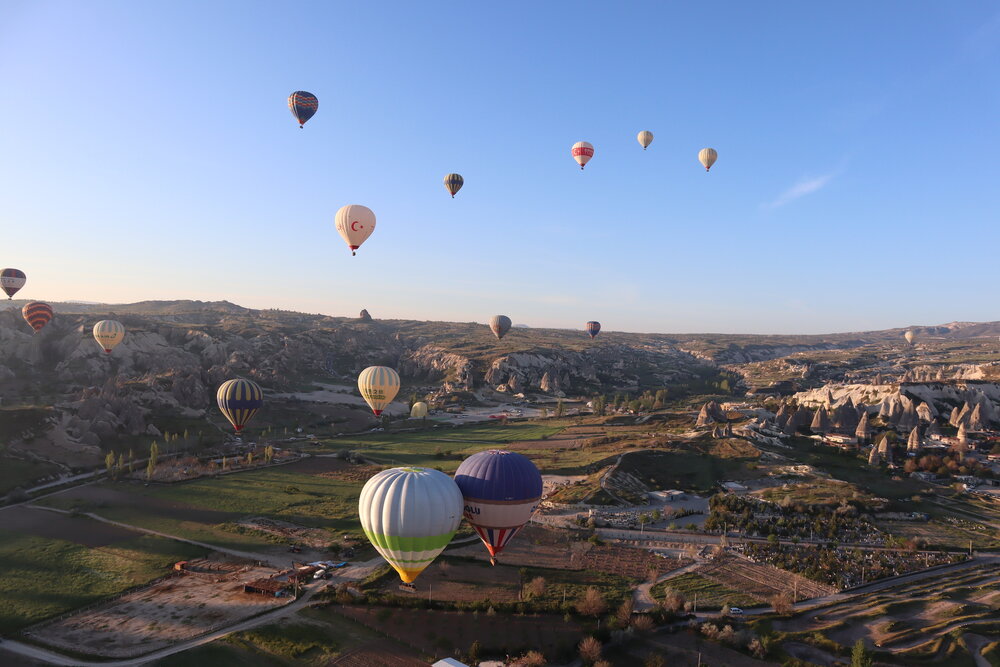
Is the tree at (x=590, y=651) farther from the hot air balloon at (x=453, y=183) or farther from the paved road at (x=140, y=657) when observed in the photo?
the hot air balloon at (x=453, y=183)

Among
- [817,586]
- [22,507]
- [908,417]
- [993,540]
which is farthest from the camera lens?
[908,417]

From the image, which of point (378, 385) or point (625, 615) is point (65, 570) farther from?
point (625, 615)

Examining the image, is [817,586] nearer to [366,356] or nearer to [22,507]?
[22,507]

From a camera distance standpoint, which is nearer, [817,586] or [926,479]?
[817,586]

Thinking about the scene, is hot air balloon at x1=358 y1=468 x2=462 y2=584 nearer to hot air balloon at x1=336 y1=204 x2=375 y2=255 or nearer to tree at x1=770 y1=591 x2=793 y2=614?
tree at x1=770 y1=591 x2=793 y2=614

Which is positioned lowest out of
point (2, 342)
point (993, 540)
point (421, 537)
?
point (993, 540)

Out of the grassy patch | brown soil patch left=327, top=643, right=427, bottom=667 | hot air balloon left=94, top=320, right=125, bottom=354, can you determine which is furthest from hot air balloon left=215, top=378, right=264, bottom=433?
hot air balloon left=94, top=320, right=125, bottom=354

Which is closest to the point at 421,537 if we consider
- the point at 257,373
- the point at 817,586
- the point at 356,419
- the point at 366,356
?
the point at 817,586
